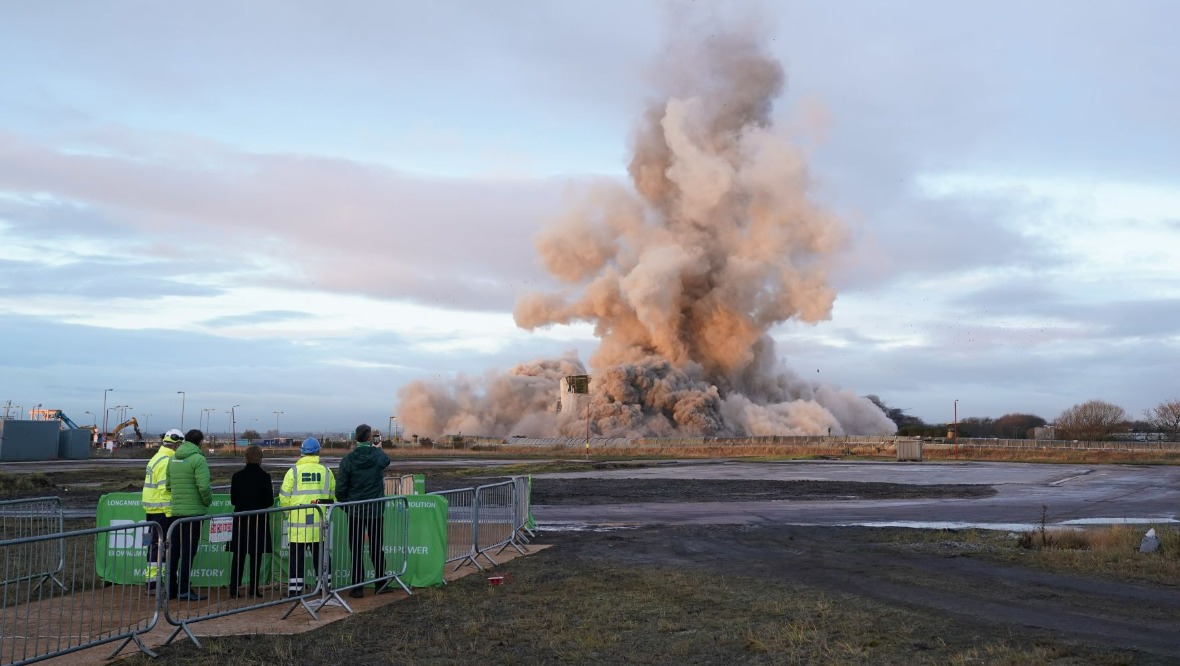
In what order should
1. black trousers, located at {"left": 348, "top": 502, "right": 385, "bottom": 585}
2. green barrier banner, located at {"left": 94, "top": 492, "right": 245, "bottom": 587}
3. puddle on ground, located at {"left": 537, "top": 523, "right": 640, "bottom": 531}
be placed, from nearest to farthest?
black trousers, located at {"left": 348, "top": 502, "right": 385, "bottom": 585} < green barrier banner, located at {"left": 94, "top": 492, "right": 245, "bottom": 587} < puddle on ground, located at {"left": 537, "top": 523, "right": 640, "bottom": 531}

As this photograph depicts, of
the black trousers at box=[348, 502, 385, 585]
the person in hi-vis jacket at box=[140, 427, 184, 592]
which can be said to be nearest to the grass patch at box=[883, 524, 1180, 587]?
the black trousers at box=[348, 502, 385, 585]

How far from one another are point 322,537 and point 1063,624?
805 cm

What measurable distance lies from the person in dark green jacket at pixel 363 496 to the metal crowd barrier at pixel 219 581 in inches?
24.3

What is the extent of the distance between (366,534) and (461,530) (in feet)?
17.4

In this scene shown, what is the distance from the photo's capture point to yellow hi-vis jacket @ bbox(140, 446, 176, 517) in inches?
450

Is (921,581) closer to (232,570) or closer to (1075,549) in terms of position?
(1075,549)

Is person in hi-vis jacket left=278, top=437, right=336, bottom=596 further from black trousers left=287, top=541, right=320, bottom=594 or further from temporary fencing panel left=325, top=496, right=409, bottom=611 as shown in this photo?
temporary fencing panel left=325, top=496, right=409, bottom=611

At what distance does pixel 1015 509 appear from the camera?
24.9 metres

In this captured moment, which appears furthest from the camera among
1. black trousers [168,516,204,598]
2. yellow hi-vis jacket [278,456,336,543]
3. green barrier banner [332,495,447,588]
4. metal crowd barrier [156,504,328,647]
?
green barrier banner [332,495,447,588]

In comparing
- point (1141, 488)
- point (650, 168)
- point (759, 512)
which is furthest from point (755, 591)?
point (650, 168)

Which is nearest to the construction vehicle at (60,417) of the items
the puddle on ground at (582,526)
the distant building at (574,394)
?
the distant building at (574,394)

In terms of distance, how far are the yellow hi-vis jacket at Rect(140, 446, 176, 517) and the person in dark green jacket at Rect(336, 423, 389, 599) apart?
2.01m

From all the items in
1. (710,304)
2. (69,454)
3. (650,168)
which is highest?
(650,168)

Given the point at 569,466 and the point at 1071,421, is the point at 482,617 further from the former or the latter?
the point at 1071,421
